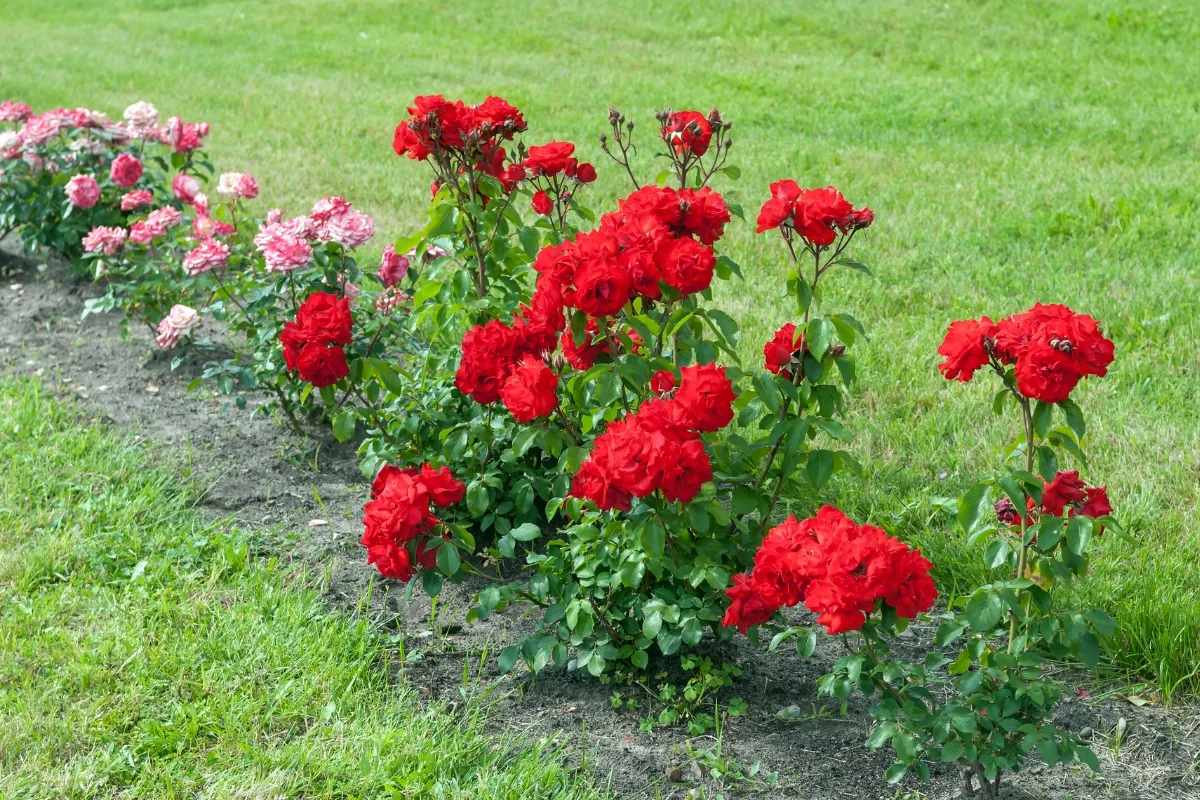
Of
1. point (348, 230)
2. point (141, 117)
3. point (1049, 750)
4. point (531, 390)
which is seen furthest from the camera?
point (141, 117)

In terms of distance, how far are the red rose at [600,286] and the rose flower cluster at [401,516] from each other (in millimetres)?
577

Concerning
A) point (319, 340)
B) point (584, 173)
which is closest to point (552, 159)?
point (584, 173)

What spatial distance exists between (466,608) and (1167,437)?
229 centimetres

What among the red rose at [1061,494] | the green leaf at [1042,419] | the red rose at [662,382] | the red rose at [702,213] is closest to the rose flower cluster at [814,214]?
the red rose at [702,213]

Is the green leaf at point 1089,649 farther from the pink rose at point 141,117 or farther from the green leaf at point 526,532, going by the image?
the pink rose at point 141,117

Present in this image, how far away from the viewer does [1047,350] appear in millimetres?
1934

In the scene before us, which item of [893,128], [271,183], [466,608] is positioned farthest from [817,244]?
[893,128]

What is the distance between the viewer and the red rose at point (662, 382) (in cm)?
241

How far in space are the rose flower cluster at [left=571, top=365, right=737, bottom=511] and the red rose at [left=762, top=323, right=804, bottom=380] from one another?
249 millimetres

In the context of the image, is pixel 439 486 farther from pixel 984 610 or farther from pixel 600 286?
pixel 984 610

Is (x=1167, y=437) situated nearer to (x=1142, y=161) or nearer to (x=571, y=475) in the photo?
(x=571, y=475)

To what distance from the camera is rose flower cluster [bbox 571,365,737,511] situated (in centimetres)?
207

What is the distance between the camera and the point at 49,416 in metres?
4.07

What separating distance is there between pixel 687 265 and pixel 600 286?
0.18 m
